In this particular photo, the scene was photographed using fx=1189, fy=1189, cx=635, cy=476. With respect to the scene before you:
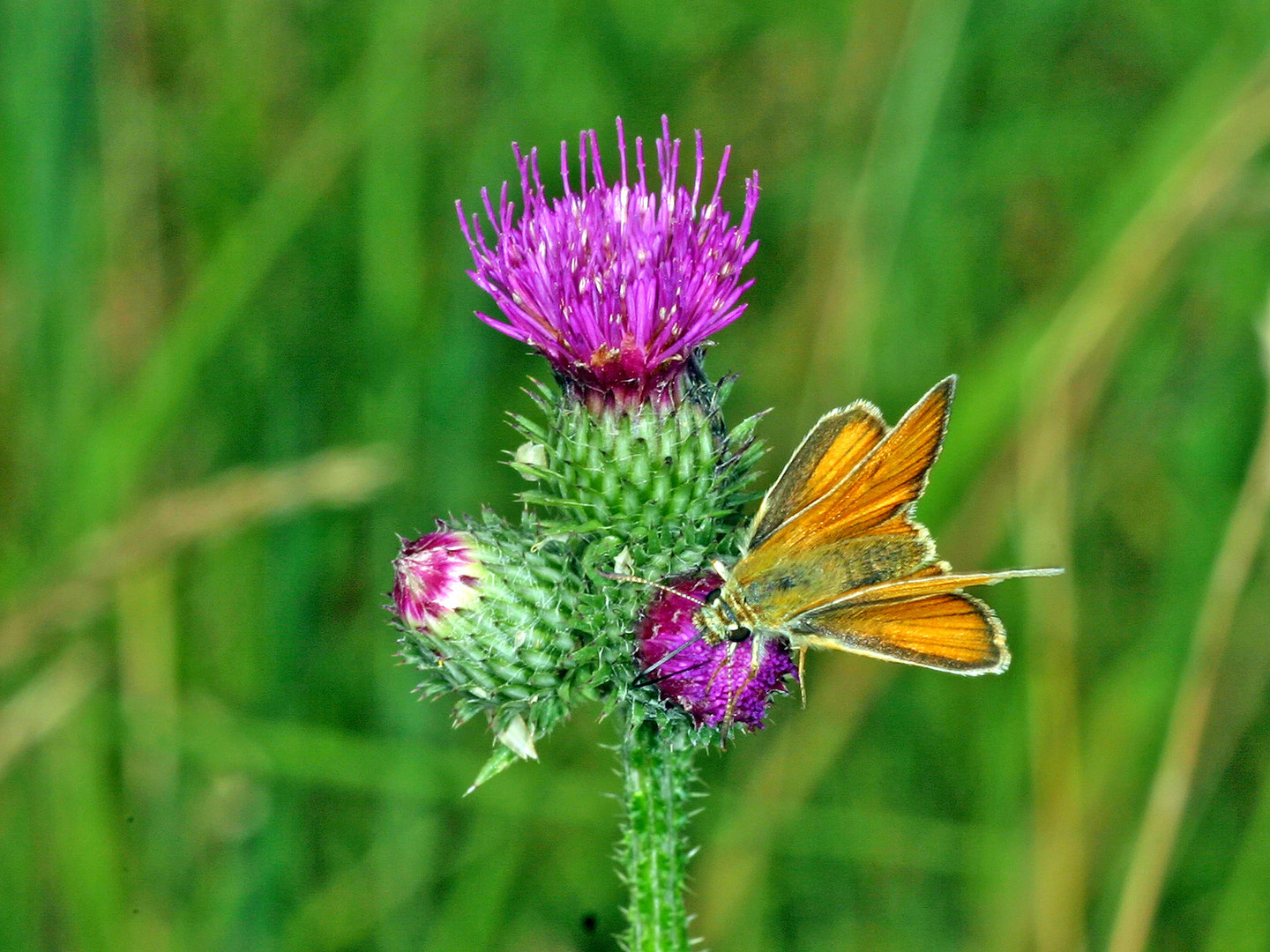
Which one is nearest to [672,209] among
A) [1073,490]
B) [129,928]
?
[1073,490]

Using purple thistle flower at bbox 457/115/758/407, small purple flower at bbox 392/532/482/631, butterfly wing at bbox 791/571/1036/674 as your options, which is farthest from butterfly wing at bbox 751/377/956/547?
small purple flower at bbox 392/532/482/631

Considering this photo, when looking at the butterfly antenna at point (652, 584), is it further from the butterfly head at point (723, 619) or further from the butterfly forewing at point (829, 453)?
the butterfly forewing at point (829, 453)

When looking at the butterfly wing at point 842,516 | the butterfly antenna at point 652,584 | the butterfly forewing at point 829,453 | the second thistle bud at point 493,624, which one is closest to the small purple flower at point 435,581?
the second thistle bud at point 493,624

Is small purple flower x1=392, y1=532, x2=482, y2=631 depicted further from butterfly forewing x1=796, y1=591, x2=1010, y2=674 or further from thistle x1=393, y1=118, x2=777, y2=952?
butterfly forewing x1=796, y1=591, x2=1010, y2=674

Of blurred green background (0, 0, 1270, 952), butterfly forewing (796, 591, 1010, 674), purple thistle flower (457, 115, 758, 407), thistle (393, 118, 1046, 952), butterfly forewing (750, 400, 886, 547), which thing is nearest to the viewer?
butterfly forewing (796, 591, 1010, 674)

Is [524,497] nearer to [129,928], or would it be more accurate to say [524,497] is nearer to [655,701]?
[655,701]

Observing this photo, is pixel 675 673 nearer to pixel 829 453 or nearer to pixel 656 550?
pixel 656 550
